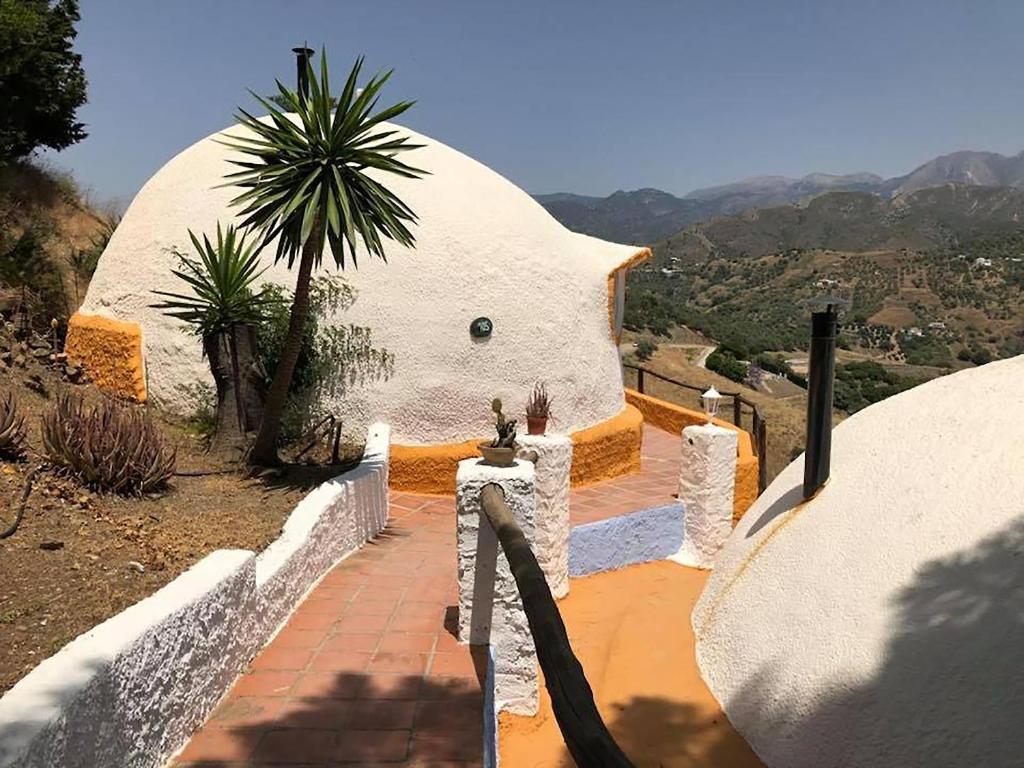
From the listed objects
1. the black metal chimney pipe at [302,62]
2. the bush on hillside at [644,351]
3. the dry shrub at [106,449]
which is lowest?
the bush on hillside at [644,351]

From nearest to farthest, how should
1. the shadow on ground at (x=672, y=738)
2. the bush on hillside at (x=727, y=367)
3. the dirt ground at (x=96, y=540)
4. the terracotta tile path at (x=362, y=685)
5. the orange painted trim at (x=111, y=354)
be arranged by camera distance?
1. the terracotta tile path at (x=362, y=685)
2. the dirt ground at (x=96, y=540)
3. the shadow on ground at (x=672, y=738)
4. the orange painted trim at (x=111, y=354)
5. the bush on hillside at (x=727, y=367)

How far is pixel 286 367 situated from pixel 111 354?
4250 mm

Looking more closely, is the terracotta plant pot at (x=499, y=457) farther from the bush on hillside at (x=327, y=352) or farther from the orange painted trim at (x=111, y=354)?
the orange painted trim at (x=111, y=354)

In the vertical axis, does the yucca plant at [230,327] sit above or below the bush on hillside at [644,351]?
above

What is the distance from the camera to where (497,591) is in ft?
16.0

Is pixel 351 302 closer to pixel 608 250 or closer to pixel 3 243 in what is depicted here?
pixel 608 250

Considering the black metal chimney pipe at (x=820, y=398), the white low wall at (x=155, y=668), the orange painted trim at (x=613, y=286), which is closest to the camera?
the white low wall at (x=155, y=668)

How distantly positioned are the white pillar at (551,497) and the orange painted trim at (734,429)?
10.2ft

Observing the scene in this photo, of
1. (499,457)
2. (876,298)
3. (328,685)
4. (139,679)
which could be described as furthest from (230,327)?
(876,298)

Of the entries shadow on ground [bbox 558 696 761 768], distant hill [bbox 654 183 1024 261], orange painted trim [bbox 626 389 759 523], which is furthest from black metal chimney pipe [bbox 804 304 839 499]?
distant hill [bbox 654 183 1024 261]

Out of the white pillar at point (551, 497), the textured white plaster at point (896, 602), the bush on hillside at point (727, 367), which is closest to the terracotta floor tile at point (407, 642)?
the white pillar at point (551, 497)

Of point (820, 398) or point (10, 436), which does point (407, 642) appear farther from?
point (10, 436)

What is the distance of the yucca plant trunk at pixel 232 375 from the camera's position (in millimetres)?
8633

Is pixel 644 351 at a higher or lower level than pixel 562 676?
lower
